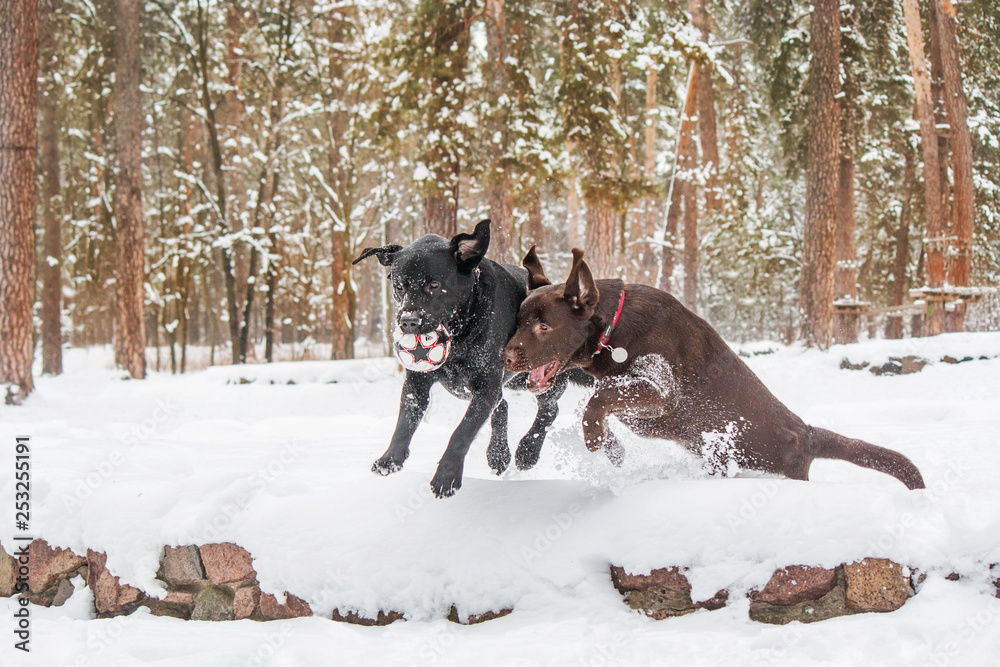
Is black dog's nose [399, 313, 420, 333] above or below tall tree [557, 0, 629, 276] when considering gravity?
below

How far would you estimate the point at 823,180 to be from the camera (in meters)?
11.5

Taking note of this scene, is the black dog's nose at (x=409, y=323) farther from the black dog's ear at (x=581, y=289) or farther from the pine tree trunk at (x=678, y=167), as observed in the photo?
the pine tree trunk at (x=678, y=167)

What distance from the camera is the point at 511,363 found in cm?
334

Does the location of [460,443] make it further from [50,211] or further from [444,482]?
[50,211]

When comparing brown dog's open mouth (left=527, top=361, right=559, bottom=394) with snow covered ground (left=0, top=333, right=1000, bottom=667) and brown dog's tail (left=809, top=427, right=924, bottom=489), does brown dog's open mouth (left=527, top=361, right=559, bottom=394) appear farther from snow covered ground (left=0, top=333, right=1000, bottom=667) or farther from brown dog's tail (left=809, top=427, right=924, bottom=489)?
brown dog's tail (left=809, top=427, right=924, bottom=489)

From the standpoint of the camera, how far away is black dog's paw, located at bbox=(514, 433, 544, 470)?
4023 millimetres

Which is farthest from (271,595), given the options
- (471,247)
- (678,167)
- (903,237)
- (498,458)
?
(903,237)

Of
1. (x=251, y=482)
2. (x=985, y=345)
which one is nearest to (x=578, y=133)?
(x=985, y=345)

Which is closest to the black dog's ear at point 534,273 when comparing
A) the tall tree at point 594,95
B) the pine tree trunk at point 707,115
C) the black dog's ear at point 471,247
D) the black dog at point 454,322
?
the black dog at point 454,322

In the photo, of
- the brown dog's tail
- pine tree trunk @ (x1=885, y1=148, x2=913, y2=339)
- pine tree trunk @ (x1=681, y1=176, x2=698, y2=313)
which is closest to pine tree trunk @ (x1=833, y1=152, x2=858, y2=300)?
pine tree trunk @ (x1=681, y1=176, x2=698, y2=313)

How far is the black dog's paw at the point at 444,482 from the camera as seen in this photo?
3066 millimetres

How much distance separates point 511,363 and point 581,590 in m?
1.11

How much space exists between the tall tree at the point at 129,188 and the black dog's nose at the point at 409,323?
1050 centimetres

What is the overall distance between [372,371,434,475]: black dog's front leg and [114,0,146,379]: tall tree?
10.2 metres
